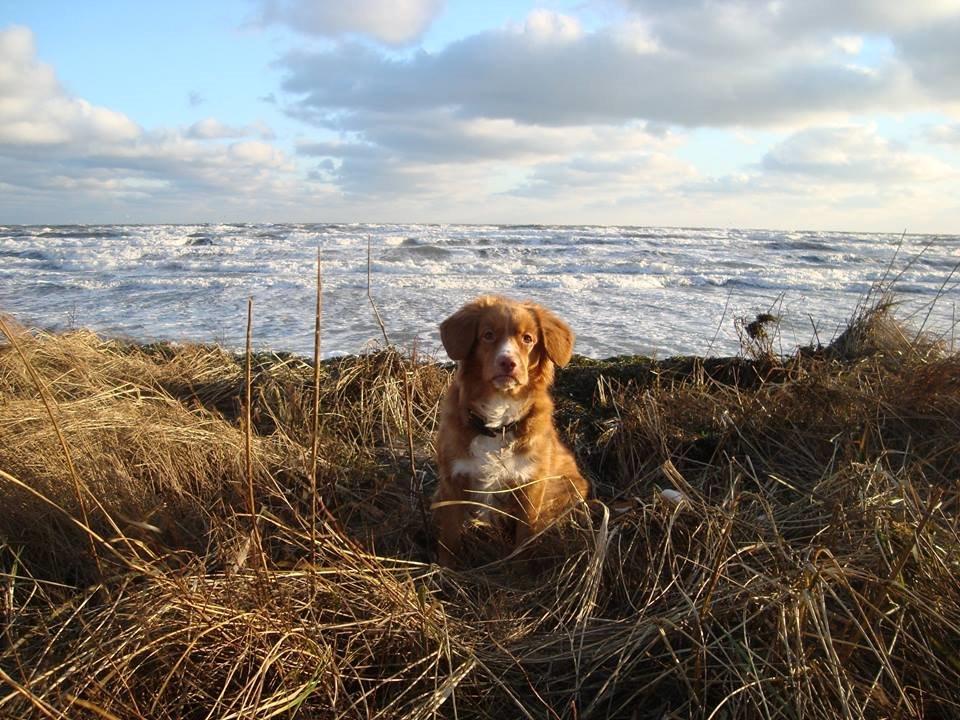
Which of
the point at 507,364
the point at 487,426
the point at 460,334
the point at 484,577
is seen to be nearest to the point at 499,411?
the point at 487,426

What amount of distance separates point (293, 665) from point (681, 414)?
3.19 meters

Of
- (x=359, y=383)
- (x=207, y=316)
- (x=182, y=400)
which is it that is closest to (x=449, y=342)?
(x=359, y=383)

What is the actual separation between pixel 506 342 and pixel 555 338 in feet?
1.19

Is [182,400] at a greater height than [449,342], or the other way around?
[449,342]

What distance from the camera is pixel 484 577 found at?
2803mm

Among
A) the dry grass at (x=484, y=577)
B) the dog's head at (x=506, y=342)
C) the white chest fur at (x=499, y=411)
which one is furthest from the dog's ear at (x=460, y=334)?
the dry grass at (x=484, y=577)

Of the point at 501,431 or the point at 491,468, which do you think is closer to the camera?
the point at 491,468

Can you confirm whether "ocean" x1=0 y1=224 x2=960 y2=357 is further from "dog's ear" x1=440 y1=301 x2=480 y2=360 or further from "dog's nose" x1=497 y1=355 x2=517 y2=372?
"dog's nose" x1=497 y1=355 x2=517 y2=372

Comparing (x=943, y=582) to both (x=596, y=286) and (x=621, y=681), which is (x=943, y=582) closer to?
(x=621, y=681)

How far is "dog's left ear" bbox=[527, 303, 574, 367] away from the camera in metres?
3.63

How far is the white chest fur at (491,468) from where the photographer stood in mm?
3273

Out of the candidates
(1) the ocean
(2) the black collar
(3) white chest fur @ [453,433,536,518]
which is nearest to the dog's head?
(2) the black collar

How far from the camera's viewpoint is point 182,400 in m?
4.73

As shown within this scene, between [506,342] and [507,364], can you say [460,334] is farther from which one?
[507,364]
